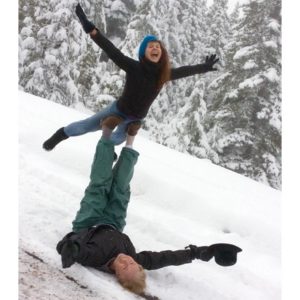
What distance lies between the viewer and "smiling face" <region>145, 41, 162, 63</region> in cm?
332

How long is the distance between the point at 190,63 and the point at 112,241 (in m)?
5.87

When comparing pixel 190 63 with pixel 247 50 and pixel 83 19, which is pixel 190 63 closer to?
pixel 247 50

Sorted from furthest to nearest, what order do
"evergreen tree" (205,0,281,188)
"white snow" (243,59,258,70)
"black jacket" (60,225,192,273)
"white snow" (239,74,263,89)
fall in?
"white snow" (243,59,258,70) < "white snow" (239,74,263,89) < "evergreen tree" (205,0,281,188) < "black jacket" (60,225,192,273)

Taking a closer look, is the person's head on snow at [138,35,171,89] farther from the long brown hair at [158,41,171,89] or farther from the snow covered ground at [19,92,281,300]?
the snow covered ground at [19,92,281,300]

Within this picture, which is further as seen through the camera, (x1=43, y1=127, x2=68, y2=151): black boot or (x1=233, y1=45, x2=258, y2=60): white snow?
(x1=233, y1=45, x2=258, y2=60): white snow

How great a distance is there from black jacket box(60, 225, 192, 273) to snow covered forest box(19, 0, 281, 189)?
275cm

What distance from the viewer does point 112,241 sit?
10.3 feet

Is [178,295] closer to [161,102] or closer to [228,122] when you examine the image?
[228,122]

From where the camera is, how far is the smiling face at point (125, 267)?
9.29 feet

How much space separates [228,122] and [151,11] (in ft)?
11.6

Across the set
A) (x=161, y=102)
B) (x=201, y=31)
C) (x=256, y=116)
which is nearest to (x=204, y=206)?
(x=256, y=116)

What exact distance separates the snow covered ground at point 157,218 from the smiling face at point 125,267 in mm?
95

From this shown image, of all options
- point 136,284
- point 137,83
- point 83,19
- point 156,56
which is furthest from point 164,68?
point 136,284

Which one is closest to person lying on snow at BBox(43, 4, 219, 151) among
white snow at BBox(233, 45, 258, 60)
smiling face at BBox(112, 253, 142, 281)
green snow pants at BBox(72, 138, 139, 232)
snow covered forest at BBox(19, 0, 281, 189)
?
green snow pants at BBox(72, 138, 139, 232)
